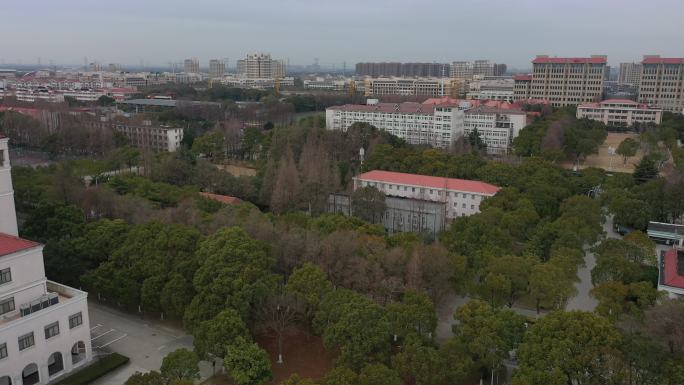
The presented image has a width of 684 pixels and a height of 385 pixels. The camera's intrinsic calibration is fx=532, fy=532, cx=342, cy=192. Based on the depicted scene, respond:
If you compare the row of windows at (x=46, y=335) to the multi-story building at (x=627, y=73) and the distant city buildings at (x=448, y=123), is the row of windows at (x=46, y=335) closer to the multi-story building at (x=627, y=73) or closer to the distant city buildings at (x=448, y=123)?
the distant city buildings at (x=448, y=123)

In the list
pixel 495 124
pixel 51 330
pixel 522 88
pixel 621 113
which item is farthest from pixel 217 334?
pixel 522 88

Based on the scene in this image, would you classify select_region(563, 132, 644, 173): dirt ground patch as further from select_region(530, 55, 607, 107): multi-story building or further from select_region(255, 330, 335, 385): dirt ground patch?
select_region(255, 330, 335, 385): dirt ground patch

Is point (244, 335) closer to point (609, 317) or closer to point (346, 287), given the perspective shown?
point (346, 287)

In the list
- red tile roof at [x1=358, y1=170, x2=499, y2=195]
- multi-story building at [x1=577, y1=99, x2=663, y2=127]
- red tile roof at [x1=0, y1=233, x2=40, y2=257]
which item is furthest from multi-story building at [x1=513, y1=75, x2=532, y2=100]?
red tile roof at [x1=0, y1=233, x2=40, y2=257]

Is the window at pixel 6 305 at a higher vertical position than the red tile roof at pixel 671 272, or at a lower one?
higher

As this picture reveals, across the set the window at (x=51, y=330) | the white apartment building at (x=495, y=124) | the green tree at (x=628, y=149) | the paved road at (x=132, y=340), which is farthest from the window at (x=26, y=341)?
the green tree at (x=628, y=149)

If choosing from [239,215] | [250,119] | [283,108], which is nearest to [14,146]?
[250,119]
